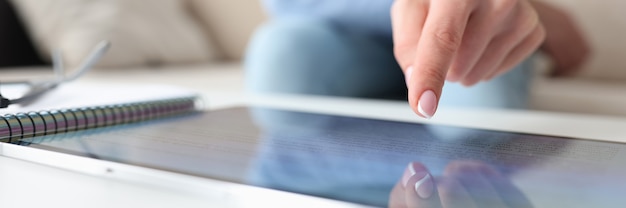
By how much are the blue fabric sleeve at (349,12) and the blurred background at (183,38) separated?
154 millimetres

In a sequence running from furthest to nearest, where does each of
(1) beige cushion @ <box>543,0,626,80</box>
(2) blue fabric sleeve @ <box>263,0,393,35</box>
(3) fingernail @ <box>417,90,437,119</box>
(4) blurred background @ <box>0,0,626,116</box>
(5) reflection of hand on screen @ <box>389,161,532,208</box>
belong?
(1) beige cushion @ <box>543,0,626,80</box> → (4) blurred background @ <box>0,0,626,116</box> → (2) blue fabric sleeve @ <box>263,0,393,35</box> → (3) fingernail @ <box>417,90,437,119</box> → (5) reflection of hand on screen @ <box>389,161,532,208</box>

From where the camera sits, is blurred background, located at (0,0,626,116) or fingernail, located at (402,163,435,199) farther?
blurred background, located at (0,0,626,116)

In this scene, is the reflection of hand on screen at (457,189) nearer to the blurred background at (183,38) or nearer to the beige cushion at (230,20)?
the blurred background at (183,38)

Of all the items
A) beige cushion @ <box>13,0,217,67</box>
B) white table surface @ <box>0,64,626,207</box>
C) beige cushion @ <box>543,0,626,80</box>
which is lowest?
beige cushion @ <box>543,0,626,80</box>

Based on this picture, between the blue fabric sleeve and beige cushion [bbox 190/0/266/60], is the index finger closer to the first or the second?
the blue fabric sleeve

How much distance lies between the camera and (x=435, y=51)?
39 centimetres

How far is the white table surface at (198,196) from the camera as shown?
0.30 meters

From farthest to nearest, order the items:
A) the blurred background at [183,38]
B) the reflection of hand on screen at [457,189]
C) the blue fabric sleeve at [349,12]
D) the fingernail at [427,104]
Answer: the blurred background at [183,38] → the blue fabric sleeve at [349,12] → the fingernail at [427,104] → the reflection of hand on screen at [457,189]

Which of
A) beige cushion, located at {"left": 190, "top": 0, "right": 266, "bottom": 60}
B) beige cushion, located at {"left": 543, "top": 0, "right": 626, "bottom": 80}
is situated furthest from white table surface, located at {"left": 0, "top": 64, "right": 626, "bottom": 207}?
beige cushion, located at {"left": 190, "top": 0, "right": 266, "bottom": 60}

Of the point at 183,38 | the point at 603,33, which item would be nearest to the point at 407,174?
the point at 603,33

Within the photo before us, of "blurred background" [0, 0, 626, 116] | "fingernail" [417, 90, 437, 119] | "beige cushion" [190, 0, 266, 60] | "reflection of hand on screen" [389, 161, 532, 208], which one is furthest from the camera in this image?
"beige cushion" [190, 0, 266, 60]

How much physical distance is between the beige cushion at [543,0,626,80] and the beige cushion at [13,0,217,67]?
866 millimetres

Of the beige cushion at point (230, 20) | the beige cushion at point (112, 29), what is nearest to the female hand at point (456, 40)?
the beige cushion at point (112, 29)

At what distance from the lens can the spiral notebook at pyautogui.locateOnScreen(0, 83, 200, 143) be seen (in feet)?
1.28
